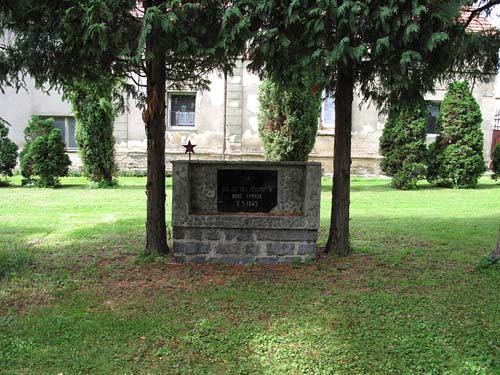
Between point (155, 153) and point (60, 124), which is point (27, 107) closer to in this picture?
point (60, 124)

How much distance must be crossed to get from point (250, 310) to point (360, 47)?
2692 millimetres

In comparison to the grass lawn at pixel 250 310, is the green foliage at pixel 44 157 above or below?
above

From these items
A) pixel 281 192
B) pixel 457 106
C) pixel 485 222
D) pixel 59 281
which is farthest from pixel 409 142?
pixel 59 281

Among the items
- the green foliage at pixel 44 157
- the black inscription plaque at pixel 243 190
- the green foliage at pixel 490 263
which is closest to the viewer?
the green foliage at pixel 490 263

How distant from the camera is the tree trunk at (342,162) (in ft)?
18.5

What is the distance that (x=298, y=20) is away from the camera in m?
4.50

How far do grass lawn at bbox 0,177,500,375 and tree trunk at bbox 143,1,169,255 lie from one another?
0.32 meters

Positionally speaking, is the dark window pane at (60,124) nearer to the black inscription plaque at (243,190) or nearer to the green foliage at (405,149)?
the green foliage at (405,149)

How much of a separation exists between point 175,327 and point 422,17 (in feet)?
11.9

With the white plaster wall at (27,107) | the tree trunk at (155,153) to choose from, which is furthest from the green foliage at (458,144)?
the white plaster wall at (27,107)

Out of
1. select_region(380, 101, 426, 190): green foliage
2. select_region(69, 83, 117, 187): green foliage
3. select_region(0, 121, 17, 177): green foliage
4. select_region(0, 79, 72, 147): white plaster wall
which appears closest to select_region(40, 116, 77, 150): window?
select_region(0, 79, 72, 147): white plaster wall

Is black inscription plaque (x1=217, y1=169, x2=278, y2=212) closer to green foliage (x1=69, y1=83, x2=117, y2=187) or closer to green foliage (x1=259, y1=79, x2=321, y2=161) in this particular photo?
green foliage (x1=259, y1=79, x2=321, y2=161)

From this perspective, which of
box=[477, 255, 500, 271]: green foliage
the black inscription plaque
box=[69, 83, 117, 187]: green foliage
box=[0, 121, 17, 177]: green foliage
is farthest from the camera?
box=[0, 121, 17, 177]: green foliage

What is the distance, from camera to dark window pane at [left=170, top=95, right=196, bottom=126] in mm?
17094
